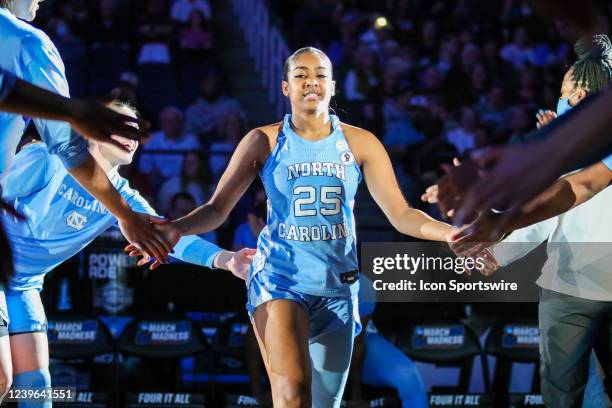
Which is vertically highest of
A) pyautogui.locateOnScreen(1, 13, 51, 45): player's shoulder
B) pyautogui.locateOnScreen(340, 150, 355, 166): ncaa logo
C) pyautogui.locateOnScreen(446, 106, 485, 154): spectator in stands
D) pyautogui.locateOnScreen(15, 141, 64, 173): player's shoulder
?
pyautogui.locateOnScreen(446, 106, 485, 154): spectator in stands

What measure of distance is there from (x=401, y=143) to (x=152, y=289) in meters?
3.87

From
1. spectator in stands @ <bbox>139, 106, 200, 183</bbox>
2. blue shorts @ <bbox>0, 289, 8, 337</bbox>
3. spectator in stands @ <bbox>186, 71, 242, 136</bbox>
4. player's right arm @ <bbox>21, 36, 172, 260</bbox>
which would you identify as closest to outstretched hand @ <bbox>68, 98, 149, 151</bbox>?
player's right arm @ <bbox>21, 36, 172, 260</bbox>

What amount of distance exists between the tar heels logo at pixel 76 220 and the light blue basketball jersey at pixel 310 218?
1120 mm

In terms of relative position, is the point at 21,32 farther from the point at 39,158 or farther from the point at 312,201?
the point at 312,201

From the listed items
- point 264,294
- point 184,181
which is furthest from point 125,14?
point 264,294

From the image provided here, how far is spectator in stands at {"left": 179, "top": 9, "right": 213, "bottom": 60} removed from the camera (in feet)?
39.0

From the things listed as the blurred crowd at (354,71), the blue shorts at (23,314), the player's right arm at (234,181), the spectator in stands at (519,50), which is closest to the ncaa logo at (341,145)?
the player's right arm at (234,181)

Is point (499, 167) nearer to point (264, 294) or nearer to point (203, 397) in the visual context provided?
point (264, 294)

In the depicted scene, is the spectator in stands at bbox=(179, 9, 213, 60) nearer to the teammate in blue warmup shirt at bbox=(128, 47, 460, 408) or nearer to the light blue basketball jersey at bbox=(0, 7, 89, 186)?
the teammate in blue warmup shirt at bbox=(128, 47, 460, 408)

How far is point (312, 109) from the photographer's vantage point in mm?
4930

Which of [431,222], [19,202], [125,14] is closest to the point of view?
[431,222]

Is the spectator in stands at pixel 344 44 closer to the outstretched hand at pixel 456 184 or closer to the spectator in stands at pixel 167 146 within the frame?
the spectator in stands at pixel 167 146

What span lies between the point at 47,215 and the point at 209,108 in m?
5.60

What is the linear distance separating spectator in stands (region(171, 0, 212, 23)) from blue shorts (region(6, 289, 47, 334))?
7526 mm
